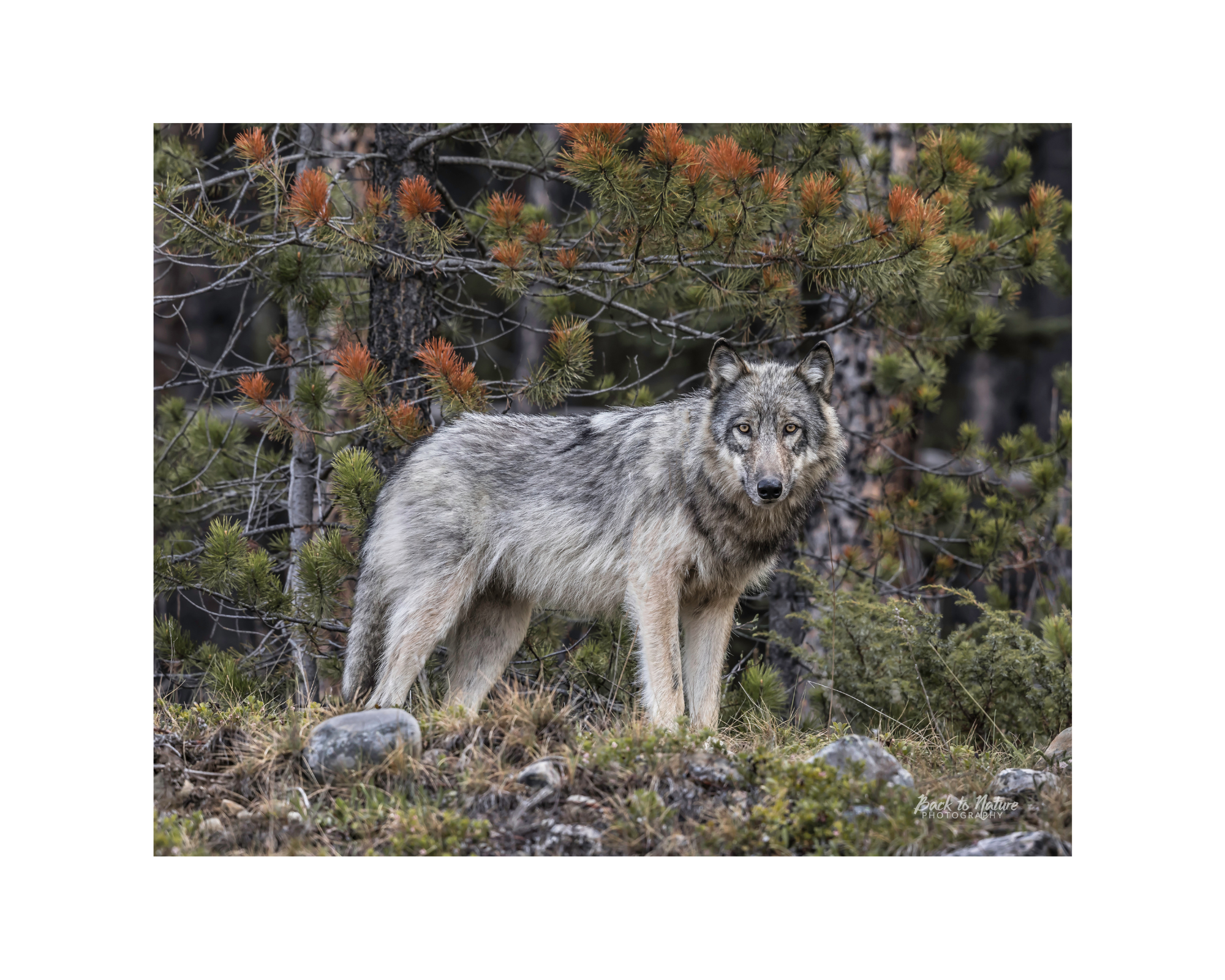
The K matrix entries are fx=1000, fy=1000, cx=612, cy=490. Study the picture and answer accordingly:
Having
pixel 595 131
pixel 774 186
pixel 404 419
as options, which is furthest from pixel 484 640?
pixel 774 186

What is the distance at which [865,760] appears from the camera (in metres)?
4.54

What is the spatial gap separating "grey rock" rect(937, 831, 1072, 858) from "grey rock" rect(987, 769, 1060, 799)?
1.98ft

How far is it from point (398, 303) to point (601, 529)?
237 centimetres

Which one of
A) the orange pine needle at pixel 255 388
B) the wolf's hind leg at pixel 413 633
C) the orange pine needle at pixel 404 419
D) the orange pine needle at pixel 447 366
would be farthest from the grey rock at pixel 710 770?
the orange pine needle at pixel 255 388

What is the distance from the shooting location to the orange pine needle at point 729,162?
564 centimetres

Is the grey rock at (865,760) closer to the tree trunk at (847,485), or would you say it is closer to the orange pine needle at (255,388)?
the tree trunk at (847,485)

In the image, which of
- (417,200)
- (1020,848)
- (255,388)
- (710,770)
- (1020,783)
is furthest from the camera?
(255,388)

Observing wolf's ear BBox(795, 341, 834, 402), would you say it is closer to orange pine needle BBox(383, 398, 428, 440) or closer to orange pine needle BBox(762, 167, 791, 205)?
orange pine needle BBox(762, 167, 791, 205)

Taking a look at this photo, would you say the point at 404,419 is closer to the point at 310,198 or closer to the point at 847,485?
the point at 310,198

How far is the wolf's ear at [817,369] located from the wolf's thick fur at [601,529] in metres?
0.01

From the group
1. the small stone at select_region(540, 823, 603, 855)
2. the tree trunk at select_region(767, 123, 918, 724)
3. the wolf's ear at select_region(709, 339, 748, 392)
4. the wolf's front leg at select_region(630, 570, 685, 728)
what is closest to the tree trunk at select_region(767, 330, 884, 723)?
the tree trunk at select_region(767, 123, 918, 724)

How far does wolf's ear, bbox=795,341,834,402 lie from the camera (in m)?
5.94

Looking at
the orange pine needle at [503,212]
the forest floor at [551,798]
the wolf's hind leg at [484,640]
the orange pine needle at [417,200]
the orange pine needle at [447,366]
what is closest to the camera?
the forest floor at [551,798]

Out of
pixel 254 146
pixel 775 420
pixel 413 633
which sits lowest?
pixel 413 633
